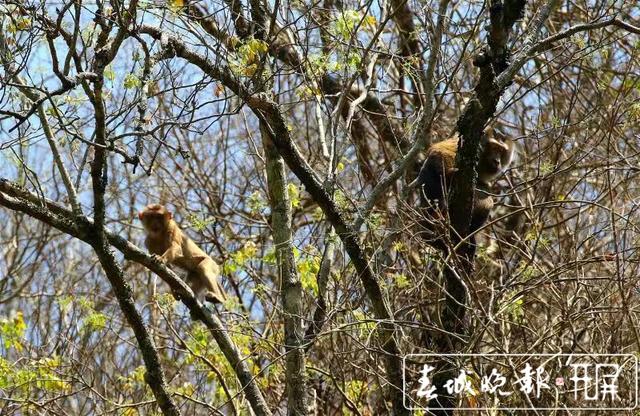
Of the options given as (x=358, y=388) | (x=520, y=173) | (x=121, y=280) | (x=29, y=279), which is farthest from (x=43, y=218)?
(x=29, y=279)

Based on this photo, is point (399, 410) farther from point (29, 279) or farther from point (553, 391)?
point (29, 279)

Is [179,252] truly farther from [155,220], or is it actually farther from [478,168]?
[478,168]

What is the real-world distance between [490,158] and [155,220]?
4.68 meters

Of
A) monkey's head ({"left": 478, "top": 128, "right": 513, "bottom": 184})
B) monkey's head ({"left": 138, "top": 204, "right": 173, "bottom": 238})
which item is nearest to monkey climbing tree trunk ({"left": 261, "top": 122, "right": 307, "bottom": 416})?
monkey's head ({"left": 478, "top": 128, "right": 513, "bottom": 184})

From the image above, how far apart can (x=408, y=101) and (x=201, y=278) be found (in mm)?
4549

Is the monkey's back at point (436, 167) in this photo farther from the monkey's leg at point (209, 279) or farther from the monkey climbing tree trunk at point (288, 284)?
the monkey's leg at point (209, 279)

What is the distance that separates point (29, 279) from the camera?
18969 millimetres

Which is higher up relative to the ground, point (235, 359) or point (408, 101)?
point (408, 101)

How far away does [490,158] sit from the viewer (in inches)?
411

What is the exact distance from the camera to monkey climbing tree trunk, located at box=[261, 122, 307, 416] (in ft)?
30.1

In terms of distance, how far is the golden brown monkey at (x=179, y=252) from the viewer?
1237 centimetres

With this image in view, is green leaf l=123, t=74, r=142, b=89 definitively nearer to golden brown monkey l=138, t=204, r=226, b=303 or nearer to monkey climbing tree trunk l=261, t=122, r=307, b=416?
monkey climbing tree trunk l=261, t=122, r=307, b=416

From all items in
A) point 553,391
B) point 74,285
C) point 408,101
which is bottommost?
point 553,391

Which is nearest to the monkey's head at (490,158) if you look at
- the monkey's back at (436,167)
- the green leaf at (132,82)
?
the monkey's back at (436,167)
